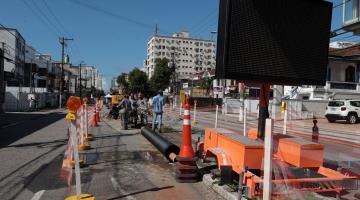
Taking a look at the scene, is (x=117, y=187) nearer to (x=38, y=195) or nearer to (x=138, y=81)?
(x=38, y=195)

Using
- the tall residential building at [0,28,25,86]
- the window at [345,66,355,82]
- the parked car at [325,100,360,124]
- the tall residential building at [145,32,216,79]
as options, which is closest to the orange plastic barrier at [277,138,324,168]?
the parked car at [325,100,360,124]

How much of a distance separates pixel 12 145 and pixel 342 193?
10446 millimetres

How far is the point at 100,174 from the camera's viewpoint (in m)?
8.60

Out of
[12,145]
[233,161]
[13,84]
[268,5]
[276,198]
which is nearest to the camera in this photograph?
[276,198]

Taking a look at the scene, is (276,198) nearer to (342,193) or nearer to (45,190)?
(342,193)

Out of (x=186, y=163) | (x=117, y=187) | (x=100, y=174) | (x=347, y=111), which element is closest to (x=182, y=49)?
(x=347, y=111)

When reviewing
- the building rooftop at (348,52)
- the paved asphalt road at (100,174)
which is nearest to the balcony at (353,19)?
the paved asphalt road at (100,174)

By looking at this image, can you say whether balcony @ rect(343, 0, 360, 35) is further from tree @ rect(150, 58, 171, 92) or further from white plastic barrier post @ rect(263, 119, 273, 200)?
tree @ rect(150, 58, 171, 92)

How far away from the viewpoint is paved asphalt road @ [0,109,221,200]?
7000 mm

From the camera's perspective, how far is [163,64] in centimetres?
9656

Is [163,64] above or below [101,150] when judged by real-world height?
above

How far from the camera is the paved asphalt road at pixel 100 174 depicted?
7.00m

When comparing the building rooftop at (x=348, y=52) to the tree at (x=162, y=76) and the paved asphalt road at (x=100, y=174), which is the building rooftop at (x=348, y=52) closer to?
the paved asphalt road at (x=100, y=174)

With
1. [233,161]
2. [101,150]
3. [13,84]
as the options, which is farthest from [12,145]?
[13,84]
